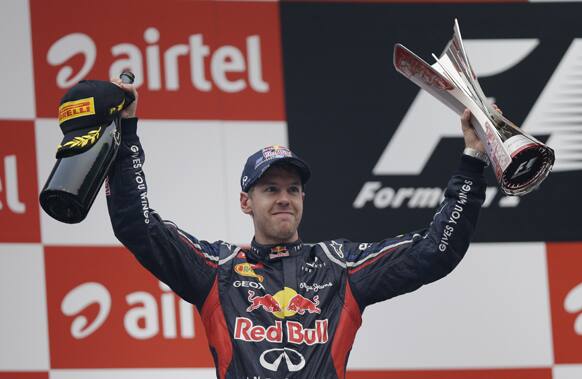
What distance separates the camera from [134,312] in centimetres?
462

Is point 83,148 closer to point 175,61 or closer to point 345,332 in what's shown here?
point 345,332

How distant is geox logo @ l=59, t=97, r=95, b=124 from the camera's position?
354 cm

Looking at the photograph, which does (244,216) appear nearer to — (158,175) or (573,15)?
(158,175)

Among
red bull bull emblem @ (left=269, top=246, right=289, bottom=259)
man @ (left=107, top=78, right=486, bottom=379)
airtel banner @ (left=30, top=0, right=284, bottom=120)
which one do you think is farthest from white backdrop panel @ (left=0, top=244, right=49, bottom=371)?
red bull bull emblem @ (left=269, top=246, right=289, bottom=259)

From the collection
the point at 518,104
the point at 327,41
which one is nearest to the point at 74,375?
the point at 327,41

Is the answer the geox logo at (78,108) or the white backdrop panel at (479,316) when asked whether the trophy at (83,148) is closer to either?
the geox logo at (78,108)

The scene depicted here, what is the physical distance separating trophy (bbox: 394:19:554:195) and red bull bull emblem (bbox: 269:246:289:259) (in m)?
0.55

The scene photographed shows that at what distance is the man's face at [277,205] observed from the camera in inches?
150

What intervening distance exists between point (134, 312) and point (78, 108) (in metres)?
1.22

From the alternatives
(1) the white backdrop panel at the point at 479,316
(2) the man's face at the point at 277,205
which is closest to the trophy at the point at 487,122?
(2) the man's face at the point at 277,205

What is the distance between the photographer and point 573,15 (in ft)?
16.7

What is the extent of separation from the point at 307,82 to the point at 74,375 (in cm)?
123

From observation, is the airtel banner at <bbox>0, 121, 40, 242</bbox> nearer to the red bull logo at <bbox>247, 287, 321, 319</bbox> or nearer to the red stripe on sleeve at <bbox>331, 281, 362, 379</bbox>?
the red bull logo at <bbox>247, 287, 321, 319</bbox>

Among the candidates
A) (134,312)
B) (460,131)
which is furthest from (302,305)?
(460,131)
